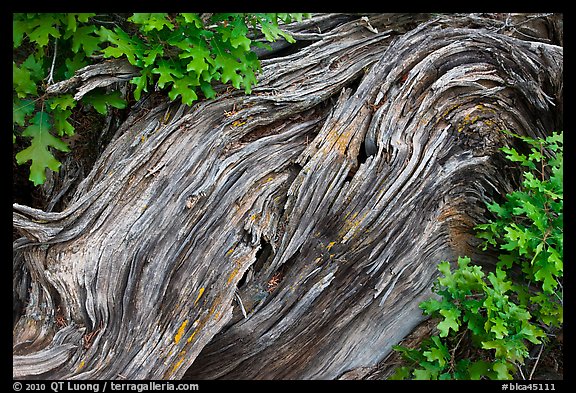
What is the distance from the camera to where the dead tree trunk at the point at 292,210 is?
4.39m

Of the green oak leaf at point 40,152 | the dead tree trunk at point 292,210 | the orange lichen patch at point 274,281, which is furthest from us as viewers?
the orange lichen patch at point 274,281

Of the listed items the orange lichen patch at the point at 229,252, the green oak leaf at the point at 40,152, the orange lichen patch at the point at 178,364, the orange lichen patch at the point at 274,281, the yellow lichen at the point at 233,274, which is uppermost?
the green oak leaf at the point at 40,152

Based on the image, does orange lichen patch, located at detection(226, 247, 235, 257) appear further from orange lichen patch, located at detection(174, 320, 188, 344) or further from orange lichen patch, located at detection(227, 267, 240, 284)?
orange lichen patch, located at detection(174, 320, 188, 344)

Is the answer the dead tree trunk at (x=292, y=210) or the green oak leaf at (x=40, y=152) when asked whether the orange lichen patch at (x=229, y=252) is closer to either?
the dead tree trunk at (x=292, y=210)

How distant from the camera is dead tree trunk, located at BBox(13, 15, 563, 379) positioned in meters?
4.39

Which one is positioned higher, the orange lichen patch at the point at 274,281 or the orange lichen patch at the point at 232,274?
the orange lichen patch at the point at 232,274

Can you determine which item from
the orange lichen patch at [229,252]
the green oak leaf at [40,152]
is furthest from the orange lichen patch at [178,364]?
the green oak leaf at [40,152]

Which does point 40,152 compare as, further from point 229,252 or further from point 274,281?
point 274,281

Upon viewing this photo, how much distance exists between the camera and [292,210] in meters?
5.23

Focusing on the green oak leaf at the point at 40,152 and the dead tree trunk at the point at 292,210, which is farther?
the dead tree trunk at the point at 292,210

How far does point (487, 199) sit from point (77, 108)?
559 centimetres

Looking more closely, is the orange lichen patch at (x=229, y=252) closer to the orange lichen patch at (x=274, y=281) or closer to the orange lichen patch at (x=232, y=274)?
the orange lichen patch at (x=232, y=274)

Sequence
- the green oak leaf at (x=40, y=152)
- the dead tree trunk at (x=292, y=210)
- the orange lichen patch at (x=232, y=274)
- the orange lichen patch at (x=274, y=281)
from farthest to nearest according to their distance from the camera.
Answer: the orange lichen patch at (x=274, y=281) → the orange lichen patch at (x=232, y=274) → the dead tree trunk at (x=292, y=210) → the green oak leaf at (x=40, y=152)

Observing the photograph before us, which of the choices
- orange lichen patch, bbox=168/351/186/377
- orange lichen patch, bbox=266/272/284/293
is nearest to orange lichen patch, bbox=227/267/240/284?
orange lichen patch, bbox=266/272/284/293
